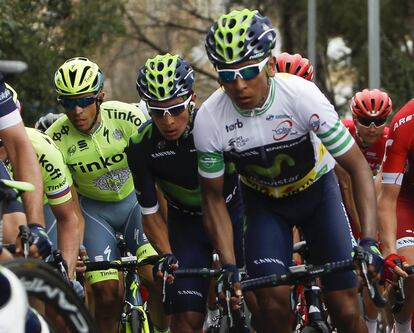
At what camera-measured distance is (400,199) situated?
9.27 m

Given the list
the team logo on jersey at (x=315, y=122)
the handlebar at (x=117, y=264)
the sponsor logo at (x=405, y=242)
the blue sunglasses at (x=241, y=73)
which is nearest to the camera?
the blue sunglasses at (x=241, y=73)

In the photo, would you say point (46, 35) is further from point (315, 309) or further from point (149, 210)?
point (315, 309)

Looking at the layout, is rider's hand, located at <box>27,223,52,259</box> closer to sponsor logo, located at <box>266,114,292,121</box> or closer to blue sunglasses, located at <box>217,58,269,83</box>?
blue sunglasses, located at <box>217,58,269,83</box>

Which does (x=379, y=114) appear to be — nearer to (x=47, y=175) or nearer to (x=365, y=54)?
(x=47, y=175)

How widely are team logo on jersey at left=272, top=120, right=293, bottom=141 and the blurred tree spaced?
12.0 meters

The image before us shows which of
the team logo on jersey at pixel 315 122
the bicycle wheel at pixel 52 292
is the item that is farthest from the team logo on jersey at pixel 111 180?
the bicycle wheel at pixel 52 292

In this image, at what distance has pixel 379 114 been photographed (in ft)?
36.7

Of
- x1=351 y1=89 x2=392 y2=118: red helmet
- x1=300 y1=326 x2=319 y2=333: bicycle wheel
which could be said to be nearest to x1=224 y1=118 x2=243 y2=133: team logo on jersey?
x1=300 y1=326 x2=319 y2=333: bicycle wheel

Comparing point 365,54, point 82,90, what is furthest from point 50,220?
point 365,54

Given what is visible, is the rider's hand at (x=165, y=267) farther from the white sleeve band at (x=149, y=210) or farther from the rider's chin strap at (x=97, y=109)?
the rider's chin strap at (x=97, y=109)

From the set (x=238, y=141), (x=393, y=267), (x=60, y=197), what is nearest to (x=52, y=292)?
(x=238, y=141)

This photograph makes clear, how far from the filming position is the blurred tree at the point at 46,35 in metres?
20.3

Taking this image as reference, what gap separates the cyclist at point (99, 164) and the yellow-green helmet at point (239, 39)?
2.61 m

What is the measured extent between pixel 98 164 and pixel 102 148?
0.15 m
